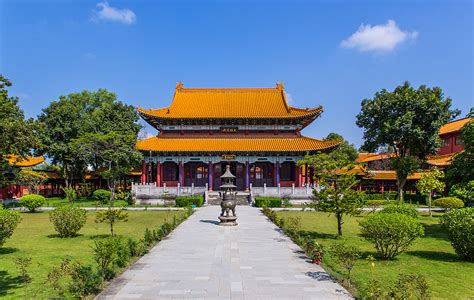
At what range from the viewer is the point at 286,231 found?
51.5 feet

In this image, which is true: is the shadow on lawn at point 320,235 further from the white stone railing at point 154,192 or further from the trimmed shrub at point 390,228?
the white stone railing at point 154,192

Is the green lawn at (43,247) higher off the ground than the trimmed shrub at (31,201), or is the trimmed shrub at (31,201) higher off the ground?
the trimmed shrub at (31,201)

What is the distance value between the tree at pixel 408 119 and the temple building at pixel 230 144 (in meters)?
5.39

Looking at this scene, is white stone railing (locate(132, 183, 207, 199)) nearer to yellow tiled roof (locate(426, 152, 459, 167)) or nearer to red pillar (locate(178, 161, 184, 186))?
red pillar (locate(178, 161, 184, 186))

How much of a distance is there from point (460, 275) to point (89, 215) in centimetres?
2141

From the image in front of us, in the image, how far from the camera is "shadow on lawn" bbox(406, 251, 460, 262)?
432 inches

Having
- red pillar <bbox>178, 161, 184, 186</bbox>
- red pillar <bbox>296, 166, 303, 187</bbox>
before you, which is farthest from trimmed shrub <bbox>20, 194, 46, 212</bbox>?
red pillar <bbox>296, 166, 303, 187</bbox>

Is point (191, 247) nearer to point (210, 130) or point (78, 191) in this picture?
point (210, 130)

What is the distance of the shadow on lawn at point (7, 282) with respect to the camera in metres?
7.70

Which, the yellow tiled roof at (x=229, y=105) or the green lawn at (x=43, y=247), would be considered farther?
the yellow tiled roof at (x=229, y=105)

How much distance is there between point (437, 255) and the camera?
11578mm

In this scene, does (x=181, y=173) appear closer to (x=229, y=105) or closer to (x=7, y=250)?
(x=229, y=105)

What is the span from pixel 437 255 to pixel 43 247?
13974 mm

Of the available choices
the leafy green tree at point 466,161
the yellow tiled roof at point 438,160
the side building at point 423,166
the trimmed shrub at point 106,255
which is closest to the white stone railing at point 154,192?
the side building at point 423,166
